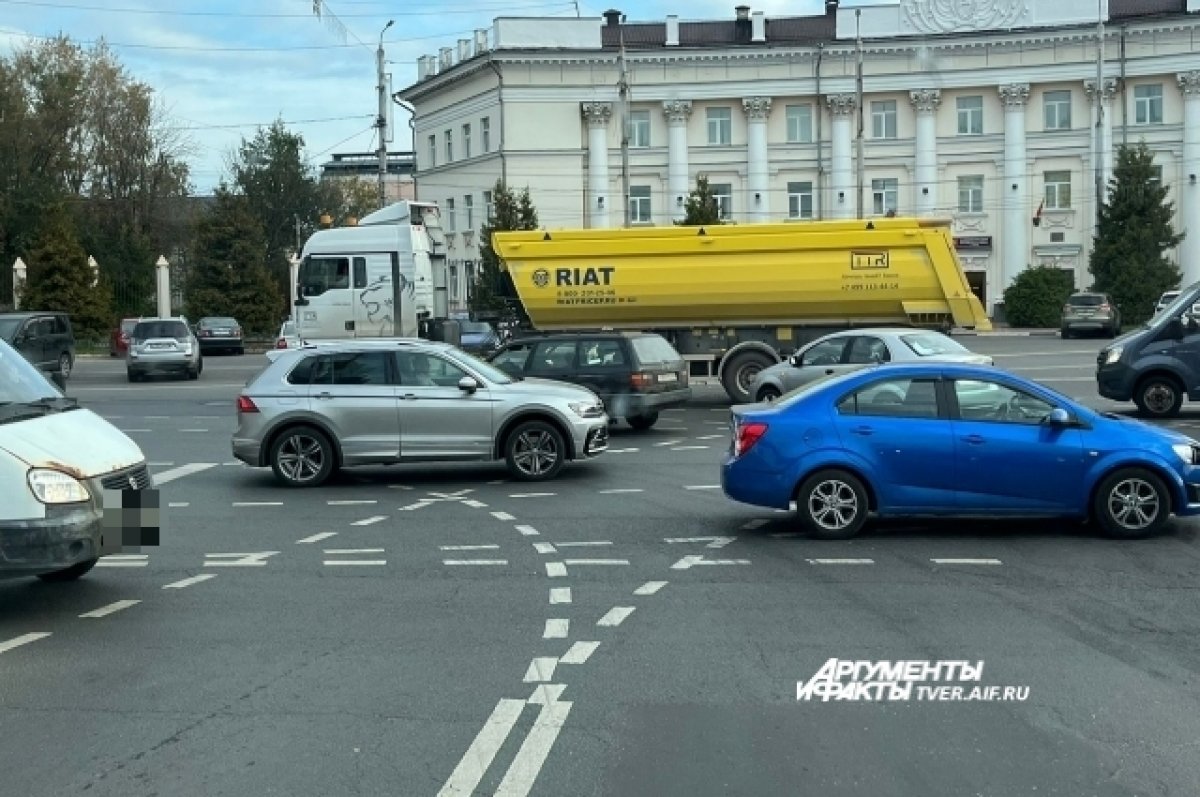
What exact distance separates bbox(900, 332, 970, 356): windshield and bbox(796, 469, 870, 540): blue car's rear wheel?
9332 mm

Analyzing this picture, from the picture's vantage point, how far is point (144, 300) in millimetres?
68938

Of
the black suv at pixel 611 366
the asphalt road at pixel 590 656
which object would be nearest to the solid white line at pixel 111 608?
the asphalt road at pixel 590 656

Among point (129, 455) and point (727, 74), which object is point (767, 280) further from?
point (727, 74)

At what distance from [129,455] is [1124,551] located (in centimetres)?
761

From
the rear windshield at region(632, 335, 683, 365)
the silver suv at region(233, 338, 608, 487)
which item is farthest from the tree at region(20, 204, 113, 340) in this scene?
the silver suv at region(233, 338, 608, 487)

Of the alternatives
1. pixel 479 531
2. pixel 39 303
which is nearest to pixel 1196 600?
pixel 479 531

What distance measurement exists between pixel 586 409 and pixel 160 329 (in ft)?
85.3

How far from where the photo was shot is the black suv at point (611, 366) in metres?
20.2

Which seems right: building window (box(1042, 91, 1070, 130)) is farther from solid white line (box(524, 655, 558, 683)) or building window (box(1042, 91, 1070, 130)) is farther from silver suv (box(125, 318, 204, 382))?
solid white line (box(524, 655, 558, 683))

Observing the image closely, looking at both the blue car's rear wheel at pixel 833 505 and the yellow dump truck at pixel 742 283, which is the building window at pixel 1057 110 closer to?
the yellow dump truck at pixel 742 283

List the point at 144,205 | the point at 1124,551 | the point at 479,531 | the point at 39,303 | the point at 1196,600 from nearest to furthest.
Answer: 1. the point at 1196,600
2. the point at 1124,551
3. the point at 479,531
4. the point at 39,303
5. the point at 144,205

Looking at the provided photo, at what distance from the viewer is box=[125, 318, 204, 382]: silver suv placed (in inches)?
1492

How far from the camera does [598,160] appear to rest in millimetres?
68562

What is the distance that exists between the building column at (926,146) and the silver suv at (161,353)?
4005cm
